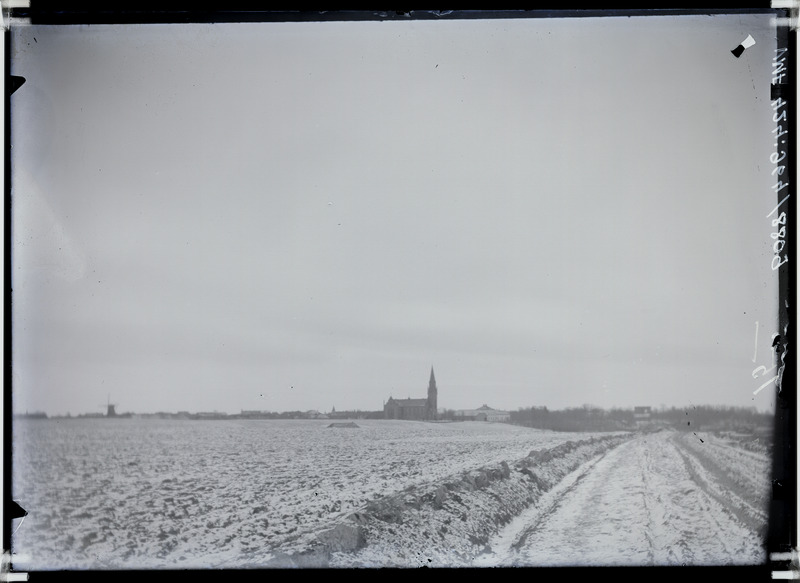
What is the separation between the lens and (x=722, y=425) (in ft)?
8.58

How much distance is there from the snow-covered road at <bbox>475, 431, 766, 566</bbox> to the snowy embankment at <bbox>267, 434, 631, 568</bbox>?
7 centimetres

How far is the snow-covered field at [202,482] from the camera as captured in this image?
8.57 feet

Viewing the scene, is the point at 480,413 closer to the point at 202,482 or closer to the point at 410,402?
the point at 410,402

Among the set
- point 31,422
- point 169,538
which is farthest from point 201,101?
point 169,538

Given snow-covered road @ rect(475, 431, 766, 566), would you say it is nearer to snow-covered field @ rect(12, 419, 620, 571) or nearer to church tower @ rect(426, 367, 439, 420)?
snow-covered field @ rect(12, 419, 620, 571)

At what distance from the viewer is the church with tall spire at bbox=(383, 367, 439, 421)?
2695mm

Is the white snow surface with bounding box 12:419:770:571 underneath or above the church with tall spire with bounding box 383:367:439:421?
underneath

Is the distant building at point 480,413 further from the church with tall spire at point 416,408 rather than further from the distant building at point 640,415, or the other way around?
the distant building at point 640,415

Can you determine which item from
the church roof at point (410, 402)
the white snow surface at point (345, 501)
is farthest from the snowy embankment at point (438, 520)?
the church roof at point (410, 402)

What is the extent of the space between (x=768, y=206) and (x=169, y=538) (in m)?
2.96

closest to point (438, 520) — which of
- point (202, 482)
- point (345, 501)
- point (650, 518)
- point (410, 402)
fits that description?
point (345, 501)

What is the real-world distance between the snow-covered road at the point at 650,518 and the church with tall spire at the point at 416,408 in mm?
611

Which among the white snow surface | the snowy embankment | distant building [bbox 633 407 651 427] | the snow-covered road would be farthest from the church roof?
distant building [bbox 633 407 651 427]

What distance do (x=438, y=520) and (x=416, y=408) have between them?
49cm
